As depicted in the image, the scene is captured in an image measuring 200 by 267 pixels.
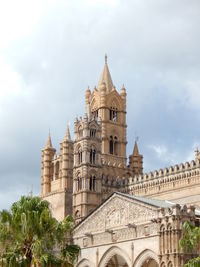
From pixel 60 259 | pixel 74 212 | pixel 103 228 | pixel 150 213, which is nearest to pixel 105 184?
pixel 74 212

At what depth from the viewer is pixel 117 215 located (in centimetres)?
4681

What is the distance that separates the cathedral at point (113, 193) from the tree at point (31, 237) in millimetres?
10703

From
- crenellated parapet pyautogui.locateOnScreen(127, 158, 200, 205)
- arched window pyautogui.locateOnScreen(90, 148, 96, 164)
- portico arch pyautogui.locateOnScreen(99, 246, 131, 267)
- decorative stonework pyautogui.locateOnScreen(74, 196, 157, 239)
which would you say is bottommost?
portico arch pyautogui.locateOnScreen(99, 246, 131, 267)

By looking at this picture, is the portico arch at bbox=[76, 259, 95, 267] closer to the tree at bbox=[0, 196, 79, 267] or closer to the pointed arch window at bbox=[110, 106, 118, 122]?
the tree at bbox=[0, 196, 79, 267]

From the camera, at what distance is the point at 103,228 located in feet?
156

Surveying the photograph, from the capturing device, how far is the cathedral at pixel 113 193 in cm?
4123

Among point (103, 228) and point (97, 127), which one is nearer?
point (103, 228)

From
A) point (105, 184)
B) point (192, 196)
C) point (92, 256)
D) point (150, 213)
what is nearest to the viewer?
point (150, 213)

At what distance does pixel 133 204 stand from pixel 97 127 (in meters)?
24.5

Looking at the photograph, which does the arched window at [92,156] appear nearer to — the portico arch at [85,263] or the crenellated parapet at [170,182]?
the crenellated parapet at [170,182]

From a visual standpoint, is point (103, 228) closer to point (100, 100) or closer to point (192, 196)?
point (192, 196)

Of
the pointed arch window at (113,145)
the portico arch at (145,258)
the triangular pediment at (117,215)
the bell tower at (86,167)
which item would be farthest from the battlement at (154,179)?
the portico arch at (145,258)

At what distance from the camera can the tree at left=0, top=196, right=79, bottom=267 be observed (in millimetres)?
29047

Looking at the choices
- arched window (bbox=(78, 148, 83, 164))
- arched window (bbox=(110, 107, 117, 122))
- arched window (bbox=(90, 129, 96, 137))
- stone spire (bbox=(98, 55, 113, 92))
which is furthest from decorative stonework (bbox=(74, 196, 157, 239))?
stone spire (bbox=(98, 55, 113, 92))
